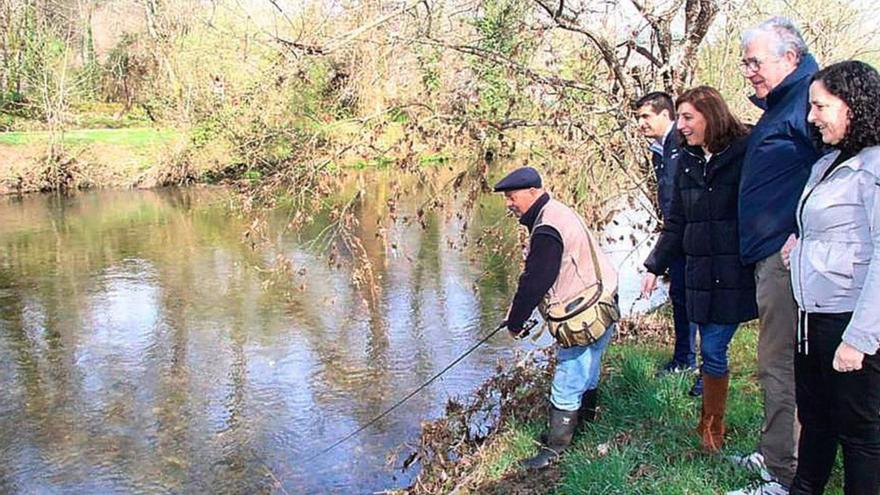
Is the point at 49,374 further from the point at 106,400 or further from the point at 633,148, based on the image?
the point at 633,148

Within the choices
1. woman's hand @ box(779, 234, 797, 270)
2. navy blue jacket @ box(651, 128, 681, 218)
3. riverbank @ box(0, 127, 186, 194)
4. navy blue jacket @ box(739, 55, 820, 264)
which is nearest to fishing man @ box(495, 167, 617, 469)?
navy blue jacket @ box(651, 128, 681, 218)

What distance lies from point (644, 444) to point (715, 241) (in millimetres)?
1059

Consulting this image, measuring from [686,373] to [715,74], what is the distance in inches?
125

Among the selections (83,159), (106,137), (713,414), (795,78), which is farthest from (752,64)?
(106,137)

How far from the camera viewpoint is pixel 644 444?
3703 mm

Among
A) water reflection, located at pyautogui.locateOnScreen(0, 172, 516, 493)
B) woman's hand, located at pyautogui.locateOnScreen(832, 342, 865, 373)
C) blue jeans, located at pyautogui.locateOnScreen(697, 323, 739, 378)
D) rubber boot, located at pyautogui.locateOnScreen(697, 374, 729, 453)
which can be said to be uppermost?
woman's hand, located at pyautogui.locateOnScreen(832, 342, 865, 373)

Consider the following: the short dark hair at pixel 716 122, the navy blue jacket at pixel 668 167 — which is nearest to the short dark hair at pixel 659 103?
the navy blue jacket at pixel 668 167

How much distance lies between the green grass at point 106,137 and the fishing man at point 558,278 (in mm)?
19332

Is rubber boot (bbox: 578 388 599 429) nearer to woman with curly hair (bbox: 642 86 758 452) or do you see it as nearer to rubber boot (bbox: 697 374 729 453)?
A: rubber boot (bbox: 697 374 729 453)

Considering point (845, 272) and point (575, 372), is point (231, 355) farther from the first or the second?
point (845, 272)

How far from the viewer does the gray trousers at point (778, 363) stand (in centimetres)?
281

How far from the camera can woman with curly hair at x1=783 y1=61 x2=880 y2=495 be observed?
229 cm

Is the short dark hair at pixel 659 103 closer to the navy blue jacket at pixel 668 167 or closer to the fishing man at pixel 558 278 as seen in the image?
the navy blue jacket at pixel 668 167

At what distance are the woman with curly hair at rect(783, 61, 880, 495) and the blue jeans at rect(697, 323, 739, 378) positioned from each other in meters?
0.74
